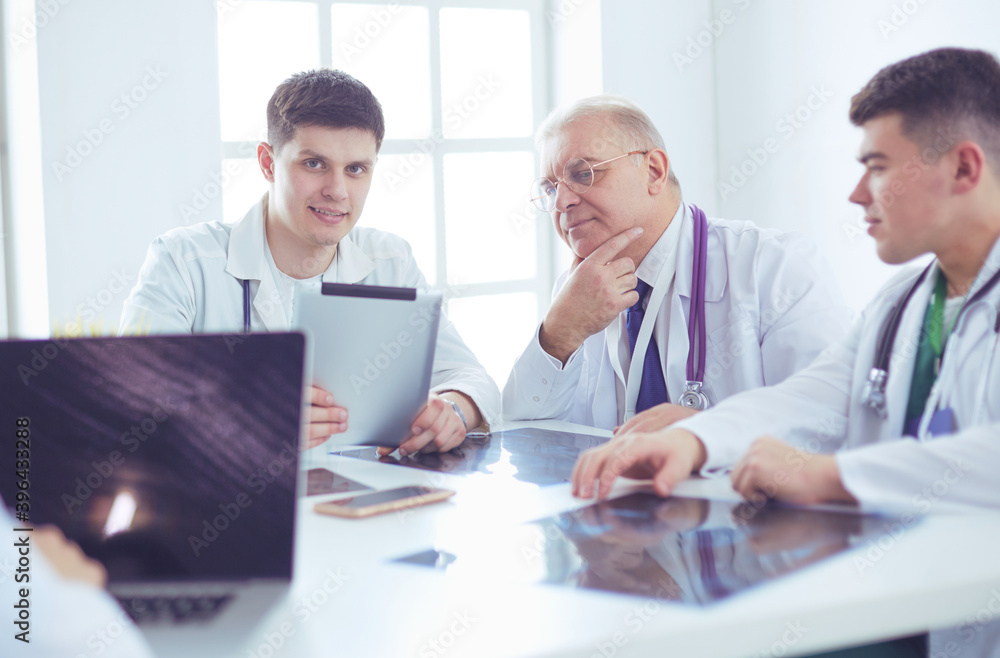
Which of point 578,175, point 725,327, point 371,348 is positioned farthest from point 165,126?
point 725,327

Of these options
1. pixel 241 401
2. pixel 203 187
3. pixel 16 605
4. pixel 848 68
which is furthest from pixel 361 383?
pixel 848 68

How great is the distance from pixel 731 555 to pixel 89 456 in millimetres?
682

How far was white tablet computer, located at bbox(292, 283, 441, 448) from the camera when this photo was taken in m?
1.42

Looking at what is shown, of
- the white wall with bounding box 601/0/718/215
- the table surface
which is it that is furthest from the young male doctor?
the white wall with bounding box 601/0/718/215

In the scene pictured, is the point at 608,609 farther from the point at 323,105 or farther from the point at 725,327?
the point at 323,105

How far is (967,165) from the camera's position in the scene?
4.01 ft

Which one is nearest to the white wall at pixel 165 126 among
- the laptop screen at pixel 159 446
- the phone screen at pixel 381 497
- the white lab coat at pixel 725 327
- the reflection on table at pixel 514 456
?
the white lab coat at pixel 725 327

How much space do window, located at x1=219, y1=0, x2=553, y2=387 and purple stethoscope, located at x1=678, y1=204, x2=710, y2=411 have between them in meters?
2.14

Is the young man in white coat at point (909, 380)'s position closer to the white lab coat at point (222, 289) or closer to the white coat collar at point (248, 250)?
the white lab coat at point (222, 289)

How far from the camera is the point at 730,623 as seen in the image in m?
0.78

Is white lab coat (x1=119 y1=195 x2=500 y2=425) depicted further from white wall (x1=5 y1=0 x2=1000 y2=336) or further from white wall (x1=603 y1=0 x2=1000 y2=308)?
white wall (x1=603 y1=0 x2=1000 y2=308)

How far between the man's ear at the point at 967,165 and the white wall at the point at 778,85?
1896mm

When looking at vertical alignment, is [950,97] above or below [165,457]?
above

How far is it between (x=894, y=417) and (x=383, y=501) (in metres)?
0.79
